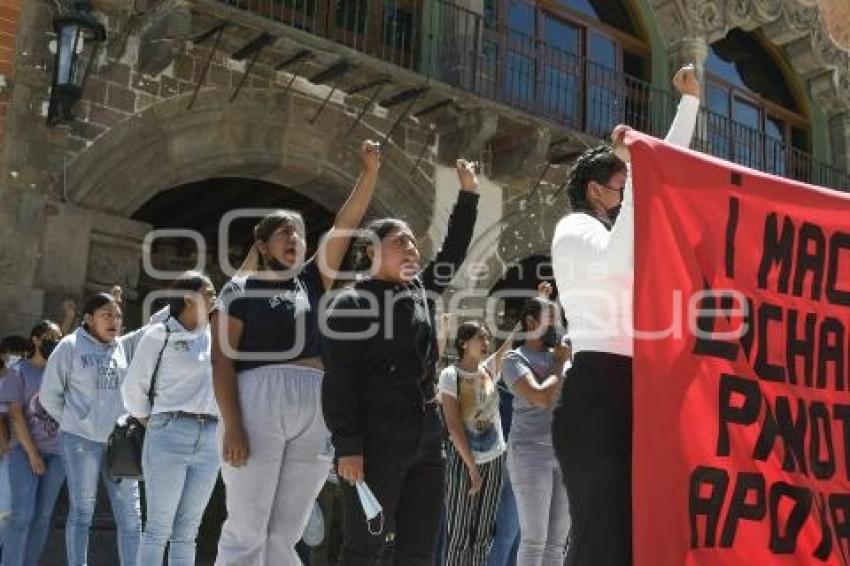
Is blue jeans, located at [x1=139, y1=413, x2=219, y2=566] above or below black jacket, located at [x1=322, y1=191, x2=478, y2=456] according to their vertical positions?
below

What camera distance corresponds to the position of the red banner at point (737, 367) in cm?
283

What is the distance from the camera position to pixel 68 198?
800 centimetres

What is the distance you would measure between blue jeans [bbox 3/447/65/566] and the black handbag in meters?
0.91

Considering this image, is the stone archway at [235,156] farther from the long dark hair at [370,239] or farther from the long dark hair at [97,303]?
the long dark hair at [370,239]

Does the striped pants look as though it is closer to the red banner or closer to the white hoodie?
the white hoodie

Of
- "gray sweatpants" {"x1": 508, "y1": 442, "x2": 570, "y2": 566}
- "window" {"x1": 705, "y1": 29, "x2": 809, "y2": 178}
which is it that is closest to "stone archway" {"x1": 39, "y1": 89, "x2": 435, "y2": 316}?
"gray sweatpants" {"x1": 508, "y1": 442, "x2": 570, "y2": 566}

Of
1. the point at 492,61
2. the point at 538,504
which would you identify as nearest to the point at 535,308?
the point at 538,504

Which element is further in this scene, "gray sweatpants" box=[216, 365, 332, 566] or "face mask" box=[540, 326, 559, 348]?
"face mask" box=[540, 326, 559, 348]

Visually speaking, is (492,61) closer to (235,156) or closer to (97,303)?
(235,156)

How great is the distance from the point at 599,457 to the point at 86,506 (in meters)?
3.53

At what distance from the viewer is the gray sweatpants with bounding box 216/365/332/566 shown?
12.1ft

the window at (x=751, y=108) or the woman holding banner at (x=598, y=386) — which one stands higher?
the window at (x=751, y=108)

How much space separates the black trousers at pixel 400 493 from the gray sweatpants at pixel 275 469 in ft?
0.86

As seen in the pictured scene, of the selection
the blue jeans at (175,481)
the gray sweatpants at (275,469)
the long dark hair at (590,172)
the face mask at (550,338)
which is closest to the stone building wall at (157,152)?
the blue jeans at (175,481)
